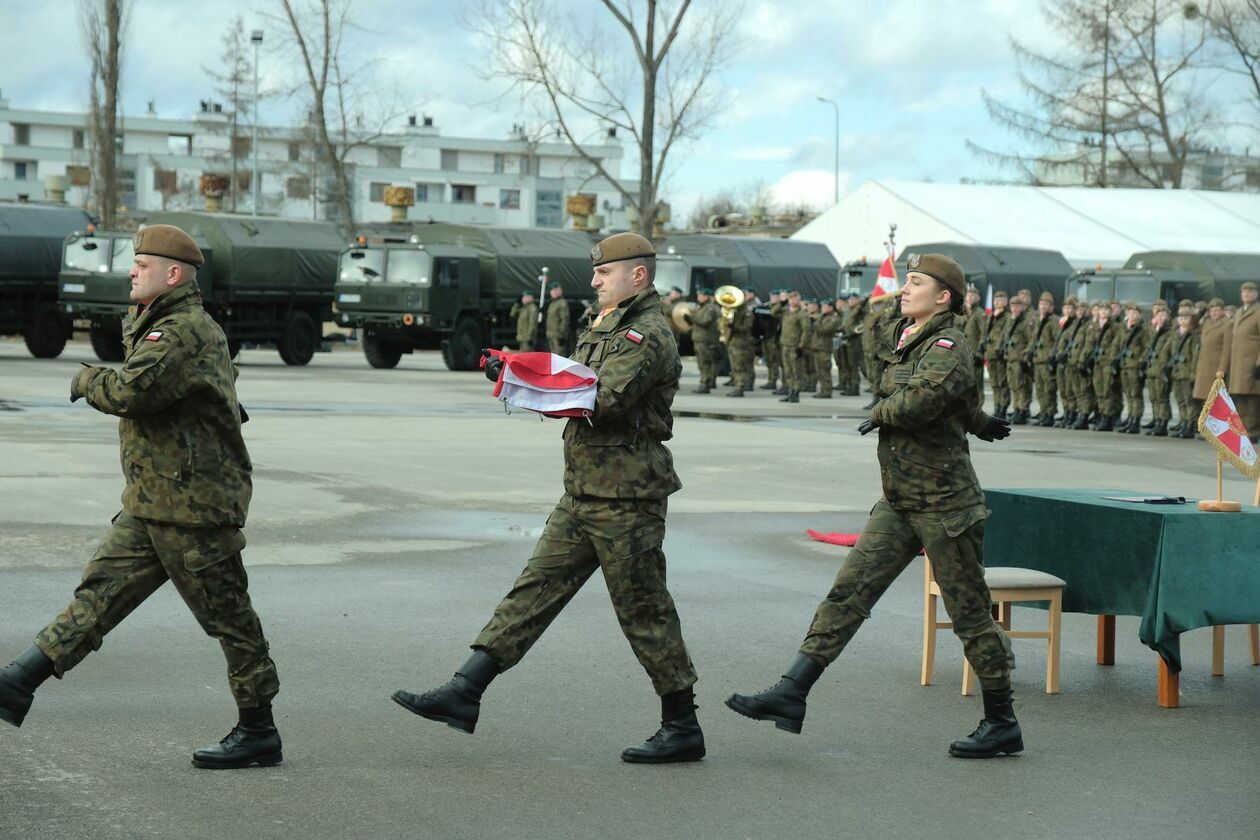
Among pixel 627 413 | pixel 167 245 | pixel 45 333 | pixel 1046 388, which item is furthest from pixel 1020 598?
pixel 45 333

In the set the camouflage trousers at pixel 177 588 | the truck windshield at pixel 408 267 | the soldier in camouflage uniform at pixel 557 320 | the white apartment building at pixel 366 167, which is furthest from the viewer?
the white apartment building at pixel 366 167

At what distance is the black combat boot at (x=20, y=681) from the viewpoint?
19.3 ft

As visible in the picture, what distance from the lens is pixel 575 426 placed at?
6246 millimetres

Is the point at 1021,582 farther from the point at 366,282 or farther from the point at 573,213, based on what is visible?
the point at 573,213

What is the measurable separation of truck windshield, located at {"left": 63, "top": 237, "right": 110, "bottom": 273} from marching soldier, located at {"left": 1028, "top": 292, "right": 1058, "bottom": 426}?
703 inches

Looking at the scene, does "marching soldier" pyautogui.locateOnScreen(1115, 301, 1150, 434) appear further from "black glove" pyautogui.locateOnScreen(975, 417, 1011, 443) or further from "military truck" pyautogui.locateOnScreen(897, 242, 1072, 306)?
"black glove" pyautogui.locateOnScreen(975, 417, 1011, 443)

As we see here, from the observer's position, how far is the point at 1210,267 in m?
40.2

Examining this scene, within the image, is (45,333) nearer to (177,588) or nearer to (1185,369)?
(1185,369)

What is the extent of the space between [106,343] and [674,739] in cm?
3056

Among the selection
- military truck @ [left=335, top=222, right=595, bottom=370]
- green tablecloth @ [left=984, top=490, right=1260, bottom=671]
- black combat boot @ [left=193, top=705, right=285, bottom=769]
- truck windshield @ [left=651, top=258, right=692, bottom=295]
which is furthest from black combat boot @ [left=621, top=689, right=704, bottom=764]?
truck windshield @ [left=651, top=258, right=692, bottom=295]

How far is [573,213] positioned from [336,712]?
44.3 m

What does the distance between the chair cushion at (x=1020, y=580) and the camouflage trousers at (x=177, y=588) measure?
125 inches

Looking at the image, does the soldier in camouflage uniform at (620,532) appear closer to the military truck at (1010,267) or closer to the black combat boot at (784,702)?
the black combat boot at (784,702)

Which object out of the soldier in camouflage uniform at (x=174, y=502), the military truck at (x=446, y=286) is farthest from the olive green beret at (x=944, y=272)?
the military truck at (x=446, y=286)
